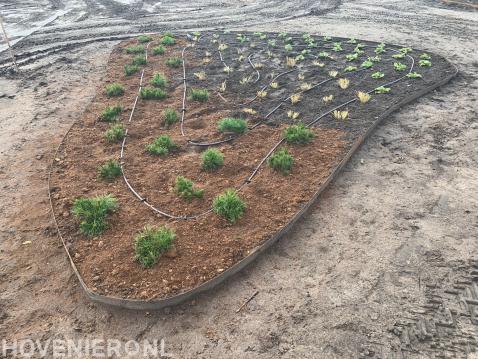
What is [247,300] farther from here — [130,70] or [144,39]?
[144,39]

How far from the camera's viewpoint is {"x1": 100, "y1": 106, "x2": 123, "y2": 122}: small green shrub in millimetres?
9969

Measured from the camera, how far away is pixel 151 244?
5.82m

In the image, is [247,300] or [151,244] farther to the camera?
[151,244]

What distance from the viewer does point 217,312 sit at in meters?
5.23

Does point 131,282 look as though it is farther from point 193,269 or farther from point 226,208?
point 226,208

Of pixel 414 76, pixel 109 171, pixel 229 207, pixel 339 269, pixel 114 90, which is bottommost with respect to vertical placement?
pixel 339 269

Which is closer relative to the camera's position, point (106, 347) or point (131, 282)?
point (106, 347)

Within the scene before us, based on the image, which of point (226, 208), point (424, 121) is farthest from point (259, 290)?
point (424, 121)

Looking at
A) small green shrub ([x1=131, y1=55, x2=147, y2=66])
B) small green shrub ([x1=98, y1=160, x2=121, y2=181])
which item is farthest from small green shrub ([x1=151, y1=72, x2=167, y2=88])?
small green shrub ([x1=98, y1=160, x2=121, y2=181])

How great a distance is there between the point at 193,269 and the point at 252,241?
3.48ft

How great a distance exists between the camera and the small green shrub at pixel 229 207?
256 inches

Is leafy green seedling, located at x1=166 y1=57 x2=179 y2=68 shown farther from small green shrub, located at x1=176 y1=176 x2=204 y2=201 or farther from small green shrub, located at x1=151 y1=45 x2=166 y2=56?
small green shrub, located at x1=176 y1=176 x2=204 y2=201

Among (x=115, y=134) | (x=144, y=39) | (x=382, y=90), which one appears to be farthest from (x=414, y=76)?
(x=144, y=39)

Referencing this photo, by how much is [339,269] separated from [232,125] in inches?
175
